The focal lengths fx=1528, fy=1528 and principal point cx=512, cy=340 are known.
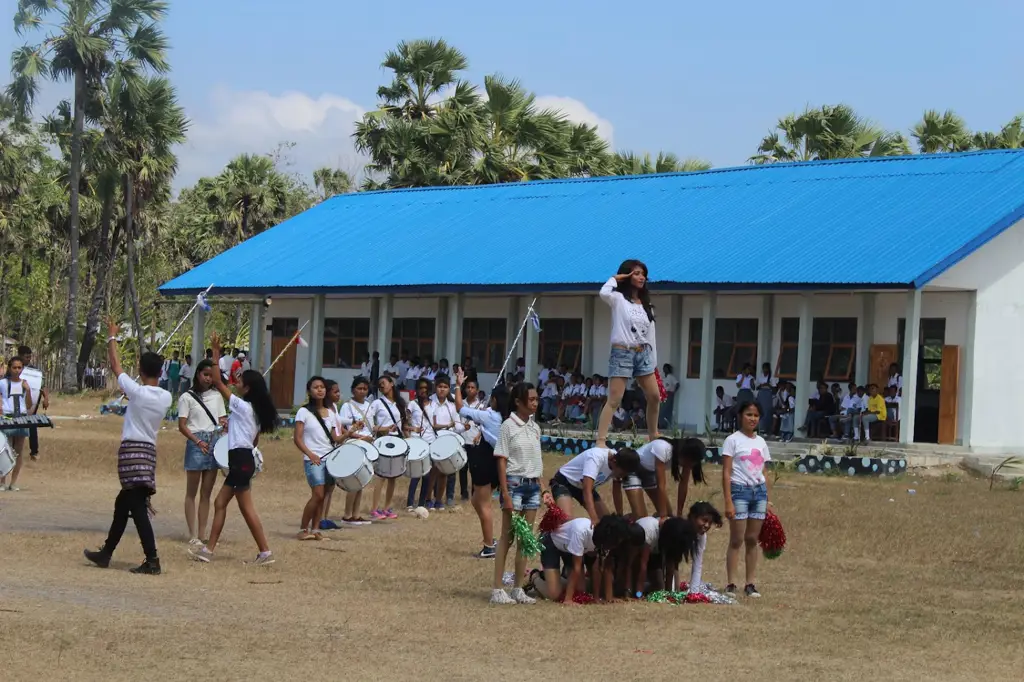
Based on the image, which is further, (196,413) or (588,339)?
(588,339)

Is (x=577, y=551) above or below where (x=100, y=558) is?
above

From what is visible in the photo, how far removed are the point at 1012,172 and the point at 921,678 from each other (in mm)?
21744

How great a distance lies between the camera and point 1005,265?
27250 mm

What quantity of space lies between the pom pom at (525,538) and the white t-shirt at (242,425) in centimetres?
289

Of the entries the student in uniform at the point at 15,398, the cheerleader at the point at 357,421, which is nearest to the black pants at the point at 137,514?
the cheerleader at the point at 357,421

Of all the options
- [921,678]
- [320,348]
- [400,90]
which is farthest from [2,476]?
[400,90]

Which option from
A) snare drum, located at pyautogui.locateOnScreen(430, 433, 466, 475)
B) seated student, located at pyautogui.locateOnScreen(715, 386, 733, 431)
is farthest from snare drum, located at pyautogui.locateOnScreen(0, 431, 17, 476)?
seated student, located at pyautogui.locateOnScreen(715, 386, 733, 431)

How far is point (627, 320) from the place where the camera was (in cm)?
1266

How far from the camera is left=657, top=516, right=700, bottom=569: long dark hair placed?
11180 millimetres

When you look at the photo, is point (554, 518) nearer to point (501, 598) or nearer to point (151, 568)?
point (501, 598)

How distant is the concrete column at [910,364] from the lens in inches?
1010

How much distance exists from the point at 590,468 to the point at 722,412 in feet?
58.8

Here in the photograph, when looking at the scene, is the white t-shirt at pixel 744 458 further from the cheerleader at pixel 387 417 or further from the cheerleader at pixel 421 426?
the cheerleader at pixel 421 426

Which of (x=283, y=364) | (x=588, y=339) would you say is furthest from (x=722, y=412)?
(x=283, y=364)
